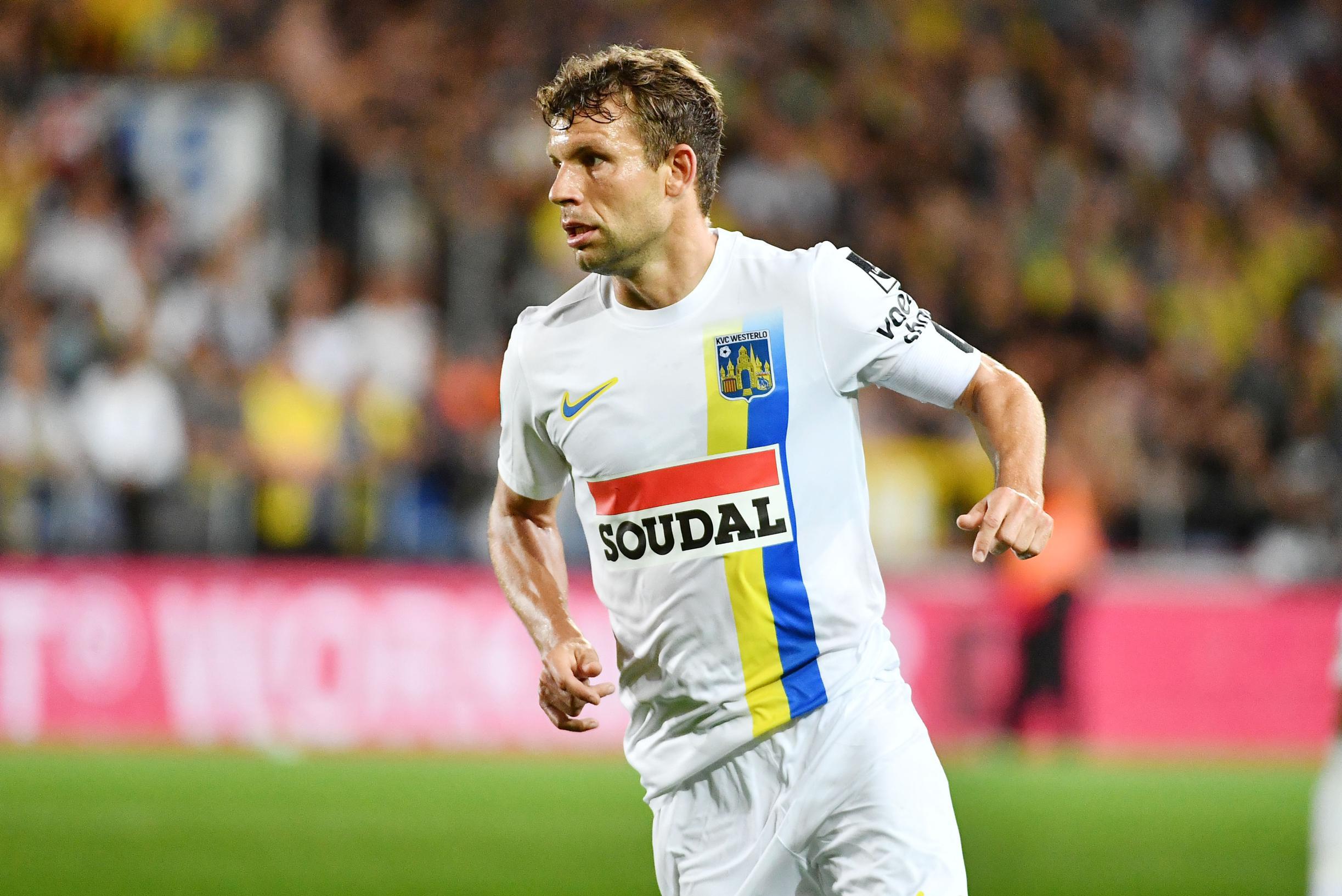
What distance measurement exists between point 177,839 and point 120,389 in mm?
4311

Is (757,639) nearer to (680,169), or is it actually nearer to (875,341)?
(875,341)

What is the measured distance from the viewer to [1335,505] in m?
13.3

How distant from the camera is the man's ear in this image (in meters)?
3.82

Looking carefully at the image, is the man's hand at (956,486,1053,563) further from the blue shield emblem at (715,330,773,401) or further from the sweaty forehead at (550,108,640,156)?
the sweaty forehead at (550,108,640,156)

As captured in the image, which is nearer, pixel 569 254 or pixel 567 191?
pixel 567 191

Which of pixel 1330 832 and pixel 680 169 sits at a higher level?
pixel 680 169

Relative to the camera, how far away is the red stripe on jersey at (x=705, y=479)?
3.75m

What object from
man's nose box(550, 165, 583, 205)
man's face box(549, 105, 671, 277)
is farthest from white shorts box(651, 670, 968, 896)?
man's nose box(550, 165, 583, 205)

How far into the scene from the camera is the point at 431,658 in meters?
12.3

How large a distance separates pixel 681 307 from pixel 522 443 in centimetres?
51

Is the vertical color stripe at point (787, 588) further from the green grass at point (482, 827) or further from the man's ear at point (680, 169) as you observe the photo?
the green grass at point (482, 827)

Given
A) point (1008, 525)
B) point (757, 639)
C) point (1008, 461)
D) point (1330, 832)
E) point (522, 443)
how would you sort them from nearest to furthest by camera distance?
point (1008, 525) < point (1008, 461) < point (757, 639) < point (522, 443) < point (1330, 832)

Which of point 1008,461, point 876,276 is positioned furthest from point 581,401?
point 1008,461

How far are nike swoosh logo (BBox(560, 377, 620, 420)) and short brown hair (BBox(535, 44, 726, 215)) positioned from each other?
0.48 metres
